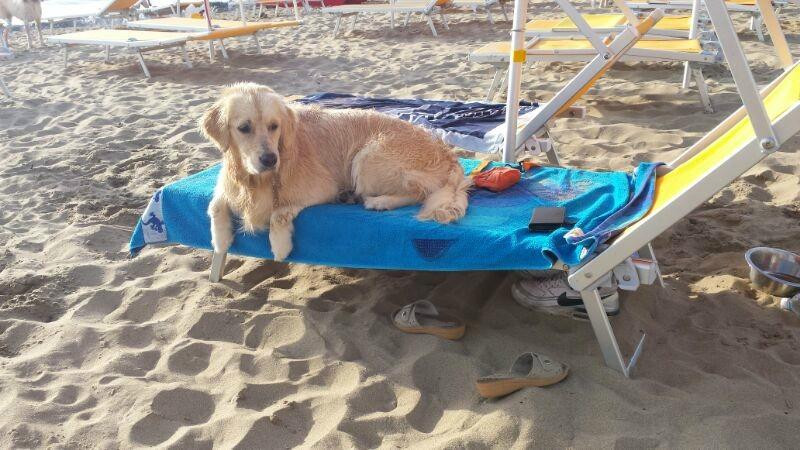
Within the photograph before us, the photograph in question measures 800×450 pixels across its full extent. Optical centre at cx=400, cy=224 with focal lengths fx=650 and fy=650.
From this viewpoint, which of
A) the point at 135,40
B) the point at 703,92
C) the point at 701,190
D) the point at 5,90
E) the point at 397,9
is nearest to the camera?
the point at 701,190

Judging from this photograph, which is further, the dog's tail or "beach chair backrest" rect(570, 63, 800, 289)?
the dog's tail

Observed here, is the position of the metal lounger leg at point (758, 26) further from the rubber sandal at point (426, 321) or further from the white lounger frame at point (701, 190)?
the rubber sandal at point (426, 321)

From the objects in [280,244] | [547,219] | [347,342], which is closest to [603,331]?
[547,219]

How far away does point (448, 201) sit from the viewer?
3.19 m

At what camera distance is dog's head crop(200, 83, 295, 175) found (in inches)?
121

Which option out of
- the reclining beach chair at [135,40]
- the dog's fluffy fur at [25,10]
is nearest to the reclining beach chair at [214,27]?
the reclining beach chair at [135,40]

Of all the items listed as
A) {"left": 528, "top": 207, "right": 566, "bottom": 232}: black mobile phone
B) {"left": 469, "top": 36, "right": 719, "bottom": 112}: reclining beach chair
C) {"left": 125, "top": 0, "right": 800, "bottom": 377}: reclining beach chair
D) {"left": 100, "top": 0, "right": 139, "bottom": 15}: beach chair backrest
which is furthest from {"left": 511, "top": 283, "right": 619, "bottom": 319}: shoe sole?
{"left": 100, "top": 0, "right": 139, "bottom": 15}: beach chair backrest

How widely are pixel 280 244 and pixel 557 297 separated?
1376 mm

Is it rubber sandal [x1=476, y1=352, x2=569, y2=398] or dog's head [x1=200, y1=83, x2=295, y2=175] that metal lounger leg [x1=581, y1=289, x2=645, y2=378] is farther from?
dog's head [x1=200, y1=83, x2=295, y2=175]

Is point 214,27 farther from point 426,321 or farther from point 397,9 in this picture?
point 426,321

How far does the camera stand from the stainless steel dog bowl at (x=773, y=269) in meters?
3.11

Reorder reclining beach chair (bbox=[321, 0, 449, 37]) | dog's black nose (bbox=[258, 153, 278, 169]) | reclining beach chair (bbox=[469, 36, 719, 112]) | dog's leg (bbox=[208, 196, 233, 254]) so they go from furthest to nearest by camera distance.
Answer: reclining beach chair (bbox=[321, 0, 449, 37])
reclining beach chair (bbox=[469, 36, 719, 112])
dog's leg (bbox=[208, 196, 233, 254])
dog's black nose (bbox=[258, 153, 278, 169])

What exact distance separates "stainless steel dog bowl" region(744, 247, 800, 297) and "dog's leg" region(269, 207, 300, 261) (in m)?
2.30

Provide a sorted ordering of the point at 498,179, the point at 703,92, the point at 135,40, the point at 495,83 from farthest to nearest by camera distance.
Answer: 1. the point at 135,40
2. the point at 495,83
3. the point at 703,92
4. the point at 498,179
